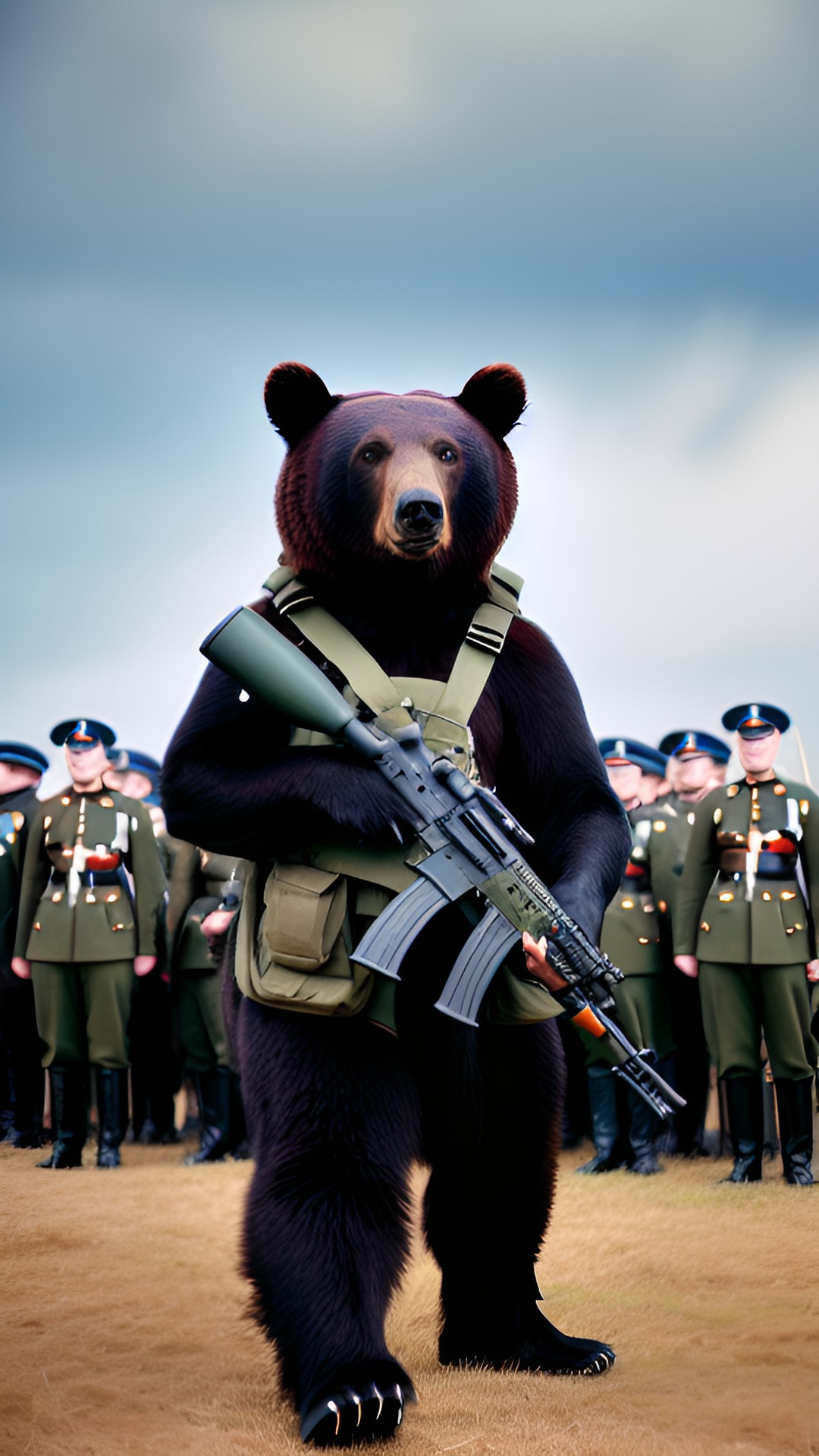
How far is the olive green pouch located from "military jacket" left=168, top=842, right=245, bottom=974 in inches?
183

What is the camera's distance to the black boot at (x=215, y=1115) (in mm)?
7492

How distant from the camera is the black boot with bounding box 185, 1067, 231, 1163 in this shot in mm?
7492

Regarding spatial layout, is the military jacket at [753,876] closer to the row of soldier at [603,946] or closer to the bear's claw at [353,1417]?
the row of soldier at [603,946]

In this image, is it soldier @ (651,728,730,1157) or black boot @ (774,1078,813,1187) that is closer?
black boot @ (774,1078,813,1187)

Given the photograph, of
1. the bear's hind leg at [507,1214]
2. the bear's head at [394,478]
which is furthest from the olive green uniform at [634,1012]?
the bear's head at [394,478]

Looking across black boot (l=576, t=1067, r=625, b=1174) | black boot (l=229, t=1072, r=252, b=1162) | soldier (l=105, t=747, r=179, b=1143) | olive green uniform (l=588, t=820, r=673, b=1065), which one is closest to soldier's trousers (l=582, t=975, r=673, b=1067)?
olive green uniform (l=588, t=820, r=673, b=1065)

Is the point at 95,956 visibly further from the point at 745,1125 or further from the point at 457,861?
the point at 457,861

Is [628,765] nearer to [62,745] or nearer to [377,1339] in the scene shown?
[62,745]

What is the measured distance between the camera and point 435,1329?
3924mm

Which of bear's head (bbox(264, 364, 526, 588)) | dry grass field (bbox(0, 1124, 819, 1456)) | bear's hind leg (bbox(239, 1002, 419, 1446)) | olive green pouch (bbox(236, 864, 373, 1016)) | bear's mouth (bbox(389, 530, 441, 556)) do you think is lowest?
dry grass field (bbox(0, 1124, 819, 1456))

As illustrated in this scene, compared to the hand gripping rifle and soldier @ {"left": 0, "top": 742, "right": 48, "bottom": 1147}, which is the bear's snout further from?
soldier @ {"left": 0, "top": 742, "right": 48, "bottom": 1147}

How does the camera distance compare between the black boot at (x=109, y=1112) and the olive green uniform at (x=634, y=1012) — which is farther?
the black boot at (x=109, y=1112)

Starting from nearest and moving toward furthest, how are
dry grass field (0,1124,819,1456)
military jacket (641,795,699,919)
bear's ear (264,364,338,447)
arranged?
dry grass field (0,1124,819,1456) < bear's ear (264,364,338,447) < military jacket (641,795,699,919)

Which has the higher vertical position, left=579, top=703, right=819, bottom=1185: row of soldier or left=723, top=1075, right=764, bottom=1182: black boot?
left=579, top=703, right=819, bottom=1185: row of soldier
